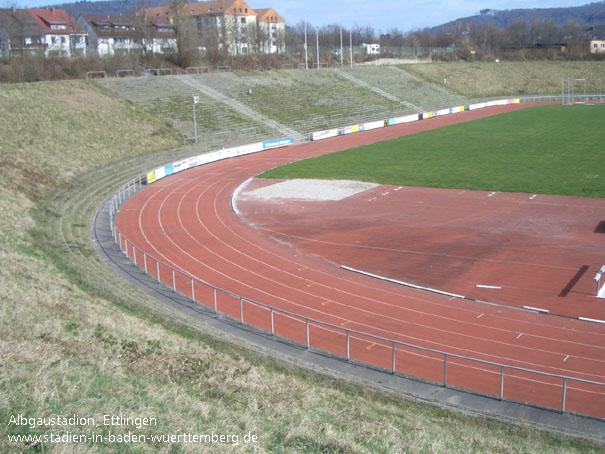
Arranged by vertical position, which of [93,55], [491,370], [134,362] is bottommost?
[491,370]

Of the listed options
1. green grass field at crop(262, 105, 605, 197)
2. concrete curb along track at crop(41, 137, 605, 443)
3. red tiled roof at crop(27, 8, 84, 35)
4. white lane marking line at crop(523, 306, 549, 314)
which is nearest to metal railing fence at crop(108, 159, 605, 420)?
concrete curb along track at crop(41, 137, 605, 443)

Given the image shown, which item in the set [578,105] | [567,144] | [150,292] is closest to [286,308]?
[150,292]

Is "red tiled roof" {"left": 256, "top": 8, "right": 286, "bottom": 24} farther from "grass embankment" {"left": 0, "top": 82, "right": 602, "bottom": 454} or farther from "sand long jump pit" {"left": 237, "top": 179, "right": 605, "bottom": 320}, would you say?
"grass embankment" {"left": 0, "top": 82, "right": 602, "bottom": 454}

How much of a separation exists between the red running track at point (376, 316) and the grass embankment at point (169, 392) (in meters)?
3.07

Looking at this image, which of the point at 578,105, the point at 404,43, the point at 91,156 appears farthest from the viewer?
the point at 404,43

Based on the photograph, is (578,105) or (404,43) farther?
(404,43)

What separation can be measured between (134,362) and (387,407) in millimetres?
5883

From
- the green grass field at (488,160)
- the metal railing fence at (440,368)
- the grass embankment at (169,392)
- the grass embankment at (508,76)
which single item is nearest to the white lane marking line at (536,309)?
the metal railing fence at (440,368)

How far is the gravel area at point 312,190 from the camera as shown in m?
40.6

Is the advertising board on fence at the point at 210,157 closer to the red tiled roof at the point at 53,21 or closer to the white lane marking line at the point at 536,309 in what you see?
the white lane marking line at the point at 536,309

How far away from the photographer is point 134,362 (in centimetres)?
1377

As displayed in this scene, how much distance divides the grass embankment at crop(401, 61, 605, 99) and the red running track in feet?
259

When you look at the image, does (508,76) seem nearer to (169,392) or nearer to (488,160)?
(488,160)

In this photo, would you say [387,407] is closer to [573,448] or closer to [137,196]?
[573,448]
